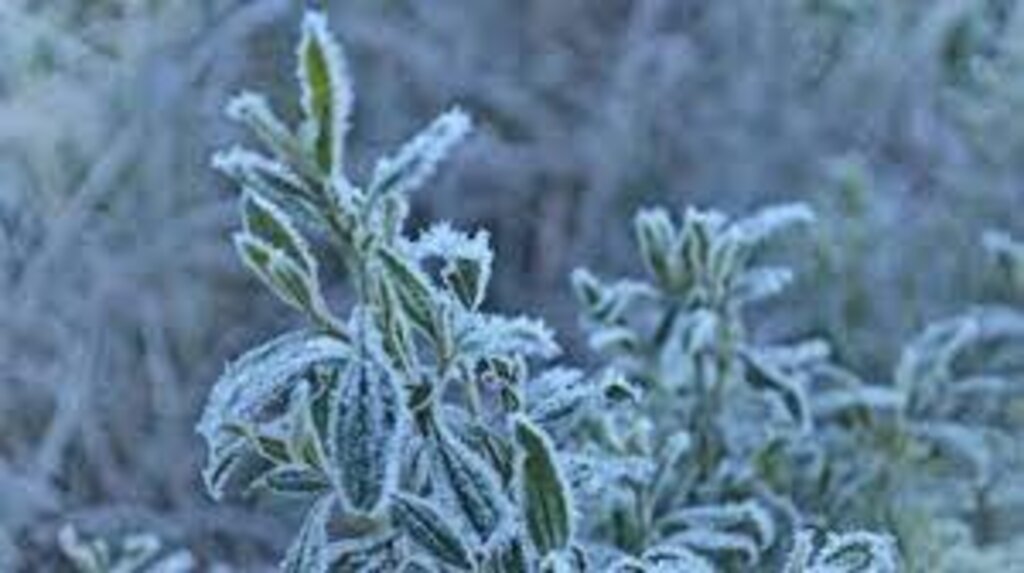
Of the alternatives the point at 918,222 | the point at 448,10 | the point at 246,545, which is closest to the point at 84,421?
the point at 246,545

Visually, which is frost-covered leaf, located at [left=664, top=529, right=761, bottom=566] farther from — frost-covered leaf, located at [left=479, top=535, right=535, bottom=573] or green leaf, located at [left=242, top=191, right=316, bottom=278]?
green leaf, located at [left=242, top=191, right=316, bottom=278]

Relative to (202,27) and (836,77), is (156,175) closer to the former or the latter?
(202,27)

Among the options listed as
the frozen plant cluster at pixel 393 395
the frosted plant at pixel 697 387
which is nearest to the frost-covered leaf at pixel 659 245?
the frosted plant at pixel 697 387

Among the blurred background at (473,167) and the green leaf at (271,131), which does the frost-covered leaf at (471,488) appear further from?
the blurred background at (473,167)

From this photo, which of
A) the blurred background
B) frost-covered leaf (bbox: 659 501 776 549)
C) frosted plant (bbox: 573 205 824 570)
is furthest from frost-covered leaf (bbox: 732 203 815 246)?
the blurred background

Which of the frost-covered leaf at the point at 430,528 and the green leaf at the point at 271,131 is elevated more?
the green leaf at the point at 271,131
